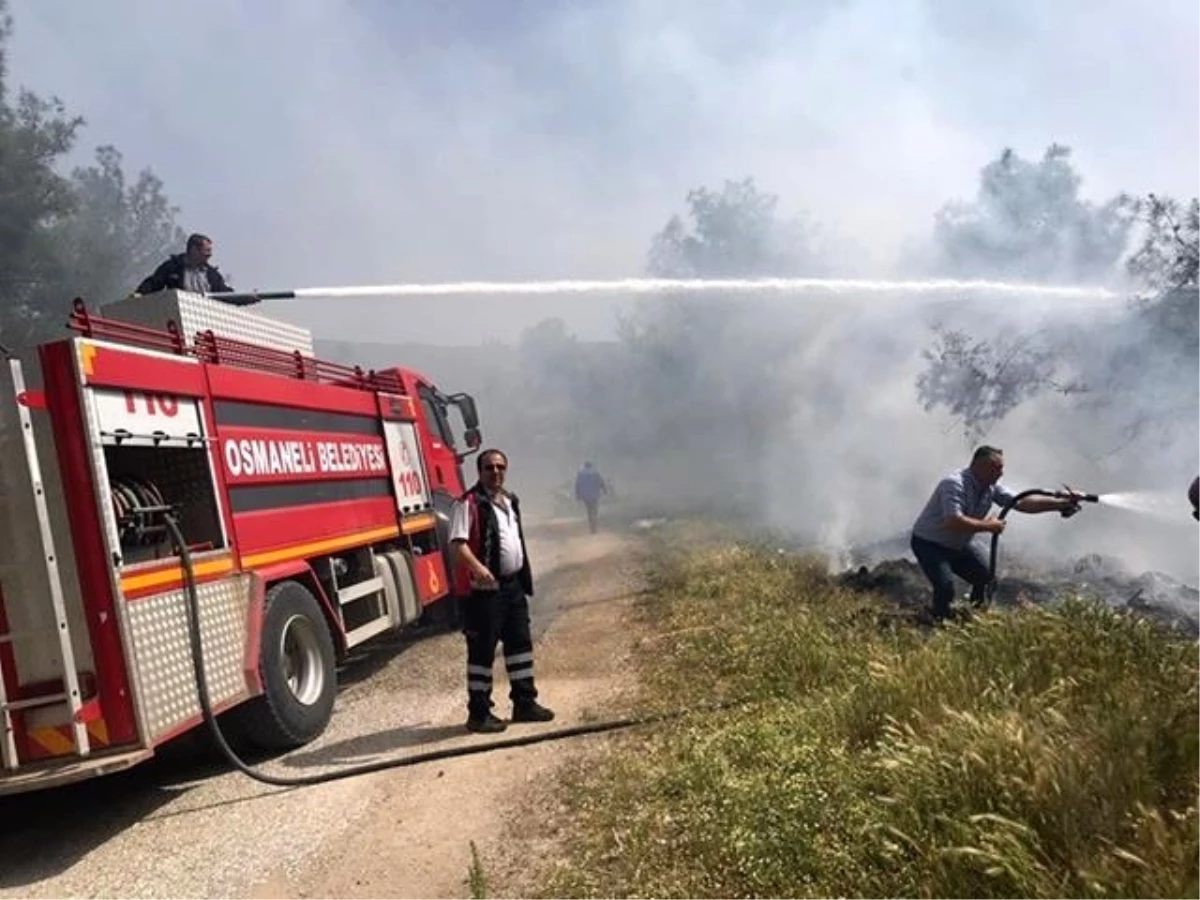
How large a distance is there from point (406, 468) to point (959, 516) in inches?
197

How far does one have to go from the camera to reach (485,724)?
625 centimetres

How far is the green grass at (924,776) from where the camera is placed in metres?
2.89

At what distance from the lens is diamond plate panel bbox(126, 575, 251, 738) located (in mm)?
5000

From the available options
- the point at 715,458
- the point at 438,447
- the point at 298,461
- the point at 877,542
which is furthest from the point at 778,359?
the point at 298,461

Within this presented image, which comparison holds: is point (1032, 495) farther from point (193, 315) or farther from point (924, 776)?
point (193, 315)

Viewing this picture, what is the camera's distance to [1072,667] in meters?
4.56

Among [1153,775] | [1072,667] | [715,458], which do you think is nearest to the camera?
[1153,775]

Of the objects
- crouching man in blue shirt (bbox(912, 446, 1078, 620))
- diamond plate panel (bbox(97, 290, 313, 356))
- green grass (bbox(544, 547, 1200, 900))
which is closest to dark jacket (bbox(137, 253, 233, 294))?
diamond plate panel (bbox(97, 290, 313, 356))

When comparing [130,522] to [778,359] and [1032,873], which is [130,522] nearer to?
[1032,873]

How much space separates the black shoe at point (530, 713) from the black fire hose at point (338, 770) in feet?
1.15

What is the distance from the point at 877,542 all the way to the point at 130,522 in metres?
13.3

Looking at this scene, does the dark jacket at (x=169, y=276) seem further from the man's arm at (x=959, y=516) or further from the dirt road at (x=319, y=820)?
the man's arm at (x=959, y=516)

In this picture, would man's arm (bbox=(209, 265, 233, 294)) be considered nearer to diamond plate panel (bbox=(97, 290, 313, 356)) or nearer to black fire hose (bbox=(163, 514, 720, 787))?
diamond plate panel (bbox=(97, 290, 313, 356))

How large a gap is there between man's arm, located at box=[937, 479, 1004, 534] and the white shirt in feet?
10.3
